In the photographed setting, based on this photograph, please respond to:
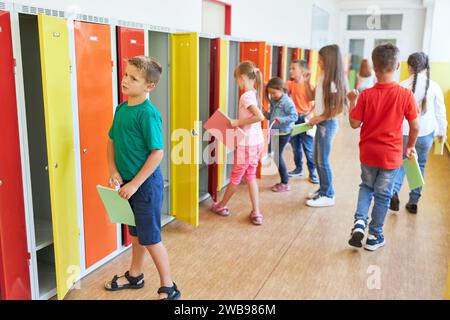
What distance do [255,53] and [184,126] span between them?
1508 mm

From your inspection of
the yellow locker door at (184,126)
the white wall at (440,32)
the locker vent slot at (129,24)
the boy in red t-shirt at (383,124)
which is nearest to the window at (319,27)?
the white wall at (440,32)

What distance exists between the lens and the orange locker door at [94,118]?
2336mm

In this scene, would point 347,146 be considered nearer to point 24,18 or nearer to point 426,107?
point 426,107

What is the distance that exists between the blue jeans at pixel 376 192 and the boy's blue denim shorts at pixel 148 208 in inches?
58.5

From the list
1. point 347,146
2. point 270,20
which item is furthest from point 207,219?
point 347,146

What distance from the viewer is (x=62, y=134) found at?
7.25 feet

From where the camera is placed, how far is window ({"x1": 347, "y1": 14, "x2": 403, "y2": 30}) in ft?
34.8

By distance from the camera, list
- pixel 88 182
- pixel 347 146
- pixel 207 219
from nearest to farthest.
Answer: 1. pixel 88 182
2. pixel 207 219
3. pixel 347 146

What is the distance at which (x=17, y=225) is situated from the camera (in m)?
2.09

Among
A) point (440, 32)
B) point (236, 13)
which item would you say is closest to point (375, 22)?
point (440, 32)

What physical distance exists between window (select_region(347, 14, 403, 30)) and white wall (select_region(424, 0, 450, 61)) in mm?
2454

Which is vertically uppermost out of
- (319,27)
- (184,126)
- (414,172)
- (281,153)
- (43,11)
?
(319,27)

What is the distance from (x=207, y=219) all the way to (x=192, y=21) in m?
1.76

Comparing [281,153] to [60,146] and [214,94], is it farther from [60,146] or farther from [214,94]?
[60,146]
